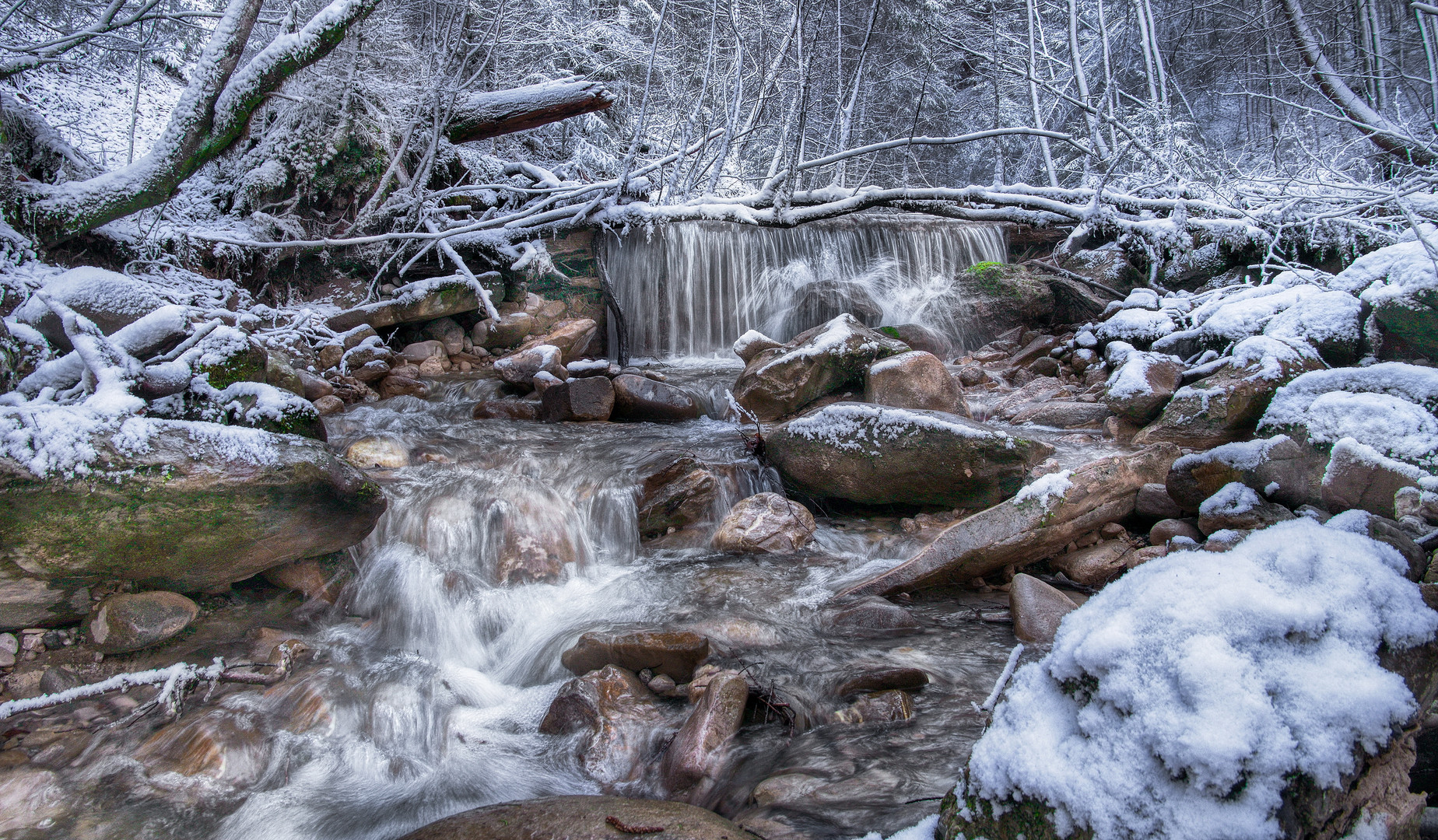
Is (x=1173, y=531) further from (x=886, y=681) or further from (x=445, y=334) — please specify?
(x=445, y=334)

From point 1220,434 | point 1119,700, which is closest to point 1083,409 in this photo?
point 1220,434

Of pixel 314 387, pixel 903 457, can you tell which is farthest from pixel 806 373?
pixel 314 387

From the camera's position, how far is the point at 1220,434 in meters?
4.24


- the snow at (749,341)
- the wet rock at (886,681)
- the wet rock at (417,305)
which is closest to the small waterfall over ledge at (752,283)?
the snow at (749,341)

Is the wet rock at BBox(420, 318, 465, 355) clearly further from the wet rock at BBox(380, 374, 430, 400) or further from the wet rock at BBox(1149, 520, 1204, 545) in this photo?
the wet rock at BBox(1149, 520, 1204, 545)

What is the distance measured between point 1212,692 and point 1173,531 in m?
2.80

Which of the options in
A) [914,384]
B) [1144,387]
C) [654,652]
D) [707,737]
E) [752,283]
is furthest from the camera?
[752,283]

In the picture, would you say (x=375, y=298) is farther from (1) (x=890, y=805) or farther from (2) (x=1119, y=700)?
(2) (x=1119, y=700)

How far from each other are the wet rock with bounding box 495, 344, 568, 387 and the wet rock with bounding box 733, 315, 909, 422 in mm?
2306

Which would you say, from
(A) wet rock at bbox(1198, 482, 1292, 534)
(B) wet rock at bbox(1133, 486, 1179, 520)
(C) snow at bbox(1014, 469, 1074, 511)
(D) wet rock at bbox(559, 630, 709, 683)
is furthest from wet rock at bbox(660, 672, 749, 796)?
(B) wet rock at bbox(1133, 486, 1179, 520)

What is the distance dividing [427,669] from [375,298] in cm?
591

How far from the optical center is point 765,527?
423 cm

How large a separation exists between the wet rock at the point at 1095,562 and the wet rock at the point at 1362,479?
861 millimetres

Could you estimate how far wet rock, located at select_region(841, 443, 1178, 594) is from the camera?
338 cm
